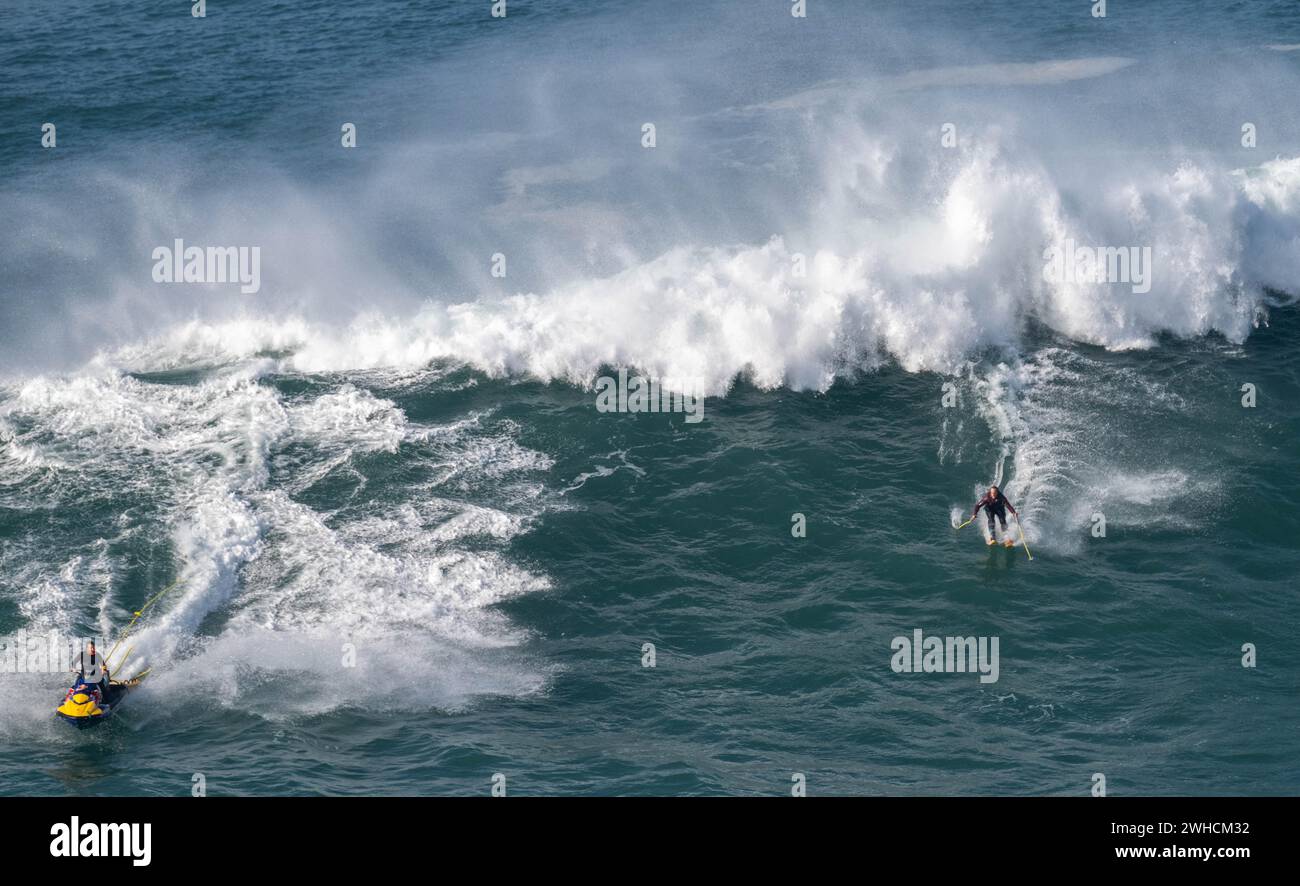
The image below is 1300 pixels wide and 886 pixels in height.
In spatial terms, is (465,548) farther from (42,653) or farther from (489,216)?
(489,216)

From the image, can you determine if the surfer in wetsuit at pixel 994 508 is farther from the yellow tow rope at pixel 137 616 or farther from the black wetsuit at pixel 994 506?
the yellow tow rope at pixel 137 616

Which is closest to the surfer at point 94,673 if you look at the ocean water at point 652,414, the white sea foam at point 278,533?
the ocean water at point 652,414

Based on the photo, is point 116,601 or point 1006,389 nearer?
point 116,601

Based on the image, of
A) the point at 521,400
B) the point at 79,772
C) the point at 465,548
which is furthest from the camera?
the point at 521,400

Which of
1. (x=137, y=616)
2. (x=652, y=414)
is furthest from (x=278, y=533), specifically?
(x=652, y=414)

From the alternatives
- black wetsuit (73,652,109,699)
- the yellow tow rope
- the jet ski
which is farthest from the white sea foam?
the jet ski

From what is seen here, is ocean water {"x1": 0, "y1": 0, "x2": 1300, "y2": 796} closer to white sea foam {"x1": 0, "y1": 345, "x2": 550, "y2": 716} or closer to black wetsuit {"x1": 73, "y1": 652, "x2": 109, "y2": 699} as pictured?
white sea foam {"x1": 0, "y1": 345, "x2": 550, "y2": 716}

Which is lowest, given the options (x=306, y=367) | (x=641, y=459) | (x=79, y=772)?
(x=79, y=772)

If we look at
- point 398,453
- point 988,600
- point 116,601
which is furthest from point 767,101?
point 116,601
